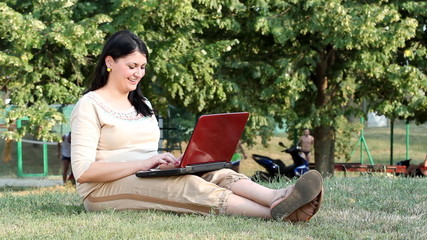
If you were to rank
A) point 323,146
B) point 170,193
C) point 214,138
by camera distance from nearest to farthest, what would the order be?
point 214,138 → point 170,193 → point 323,146

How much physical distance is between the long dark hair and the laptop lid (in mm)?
660

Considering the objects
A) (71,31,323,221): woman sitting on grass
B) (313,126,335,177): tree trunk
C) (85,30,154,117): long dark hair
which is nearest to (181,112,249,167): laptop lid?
(71,31,323,221): woman sitting on grass

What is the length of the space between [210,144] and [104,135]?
77cm

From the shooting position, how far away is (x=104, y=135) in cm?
535

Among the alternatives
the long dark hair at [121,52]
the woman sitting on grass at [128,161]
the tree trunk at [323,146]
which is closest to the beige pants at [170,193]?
the woman sitting on grass at [128,161]

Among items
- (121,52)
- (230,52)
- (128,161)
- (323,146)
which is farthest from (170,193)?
(323,146)

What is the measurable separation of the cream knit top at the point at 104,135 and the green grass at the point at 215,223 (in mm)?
386

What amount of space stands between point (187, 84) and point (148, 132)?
9.13m

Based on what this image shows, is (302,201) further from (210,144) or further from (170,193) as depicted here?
(170,193)

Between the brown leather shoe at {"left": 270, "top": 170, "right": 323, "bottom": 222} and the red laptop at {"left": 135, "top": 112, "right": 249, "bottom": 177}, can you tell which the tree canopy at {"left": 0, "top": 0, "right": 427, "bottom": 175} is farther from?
the brown leather shoe at {"left": 270, "top": 170, "right": 323, "bottom": 222}

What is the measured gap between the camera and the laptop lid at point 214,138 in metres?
4.94

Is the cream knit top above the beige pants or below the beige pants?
above

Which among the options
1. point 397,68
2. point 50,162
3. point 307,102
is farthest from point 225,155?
point 50,162

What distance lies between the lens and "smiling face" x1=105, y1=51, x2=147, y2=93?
5375mm
